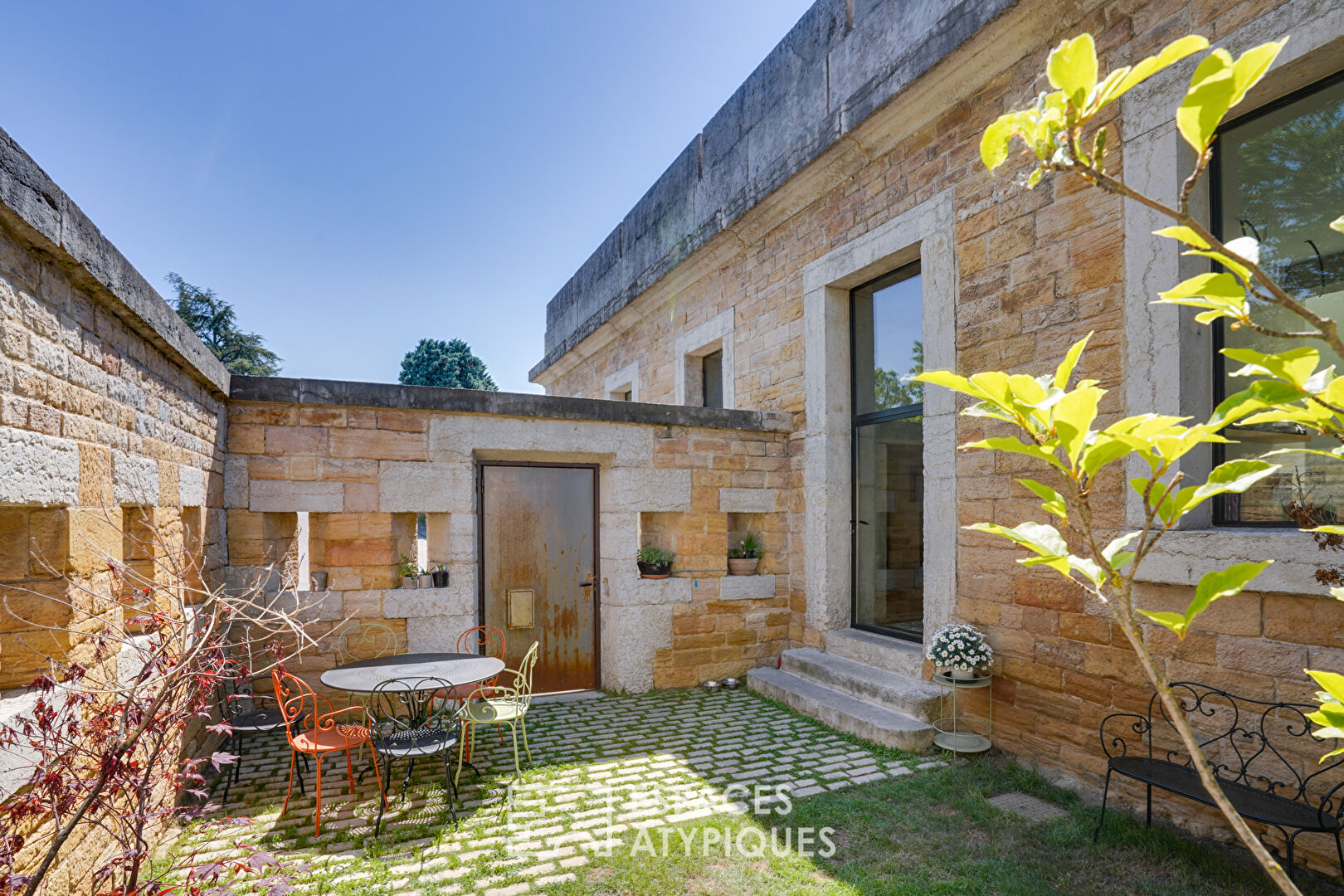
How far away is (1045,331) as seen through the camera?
152 inches

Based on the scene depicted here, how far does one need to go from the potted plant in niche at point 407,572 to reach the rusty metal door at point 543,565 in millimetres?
697

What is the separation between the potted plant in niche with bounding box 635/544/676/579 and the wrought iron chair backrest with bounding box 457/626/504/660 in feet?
3.73

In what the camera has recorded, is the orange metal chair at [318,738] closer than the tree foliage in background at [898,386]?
Yes

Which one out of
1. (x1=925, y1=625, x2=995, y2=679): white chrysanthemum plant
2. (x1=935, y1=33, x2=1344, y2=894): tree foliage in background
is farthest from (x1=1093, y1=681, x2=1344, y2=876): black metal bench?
(x1=935, y1=33, x2=1344, y2=894): tree foliage in background

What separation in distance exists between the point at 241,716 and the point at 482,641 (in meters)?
1.71

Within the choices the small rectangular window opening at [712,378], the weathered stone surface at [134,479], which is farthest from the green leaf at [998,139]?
the small rectangular window opening at [712,378]

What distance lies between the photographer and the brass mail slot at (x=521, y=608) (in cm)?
550

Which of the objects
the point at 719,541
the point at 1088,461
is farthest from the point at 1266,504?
the point at 719,541

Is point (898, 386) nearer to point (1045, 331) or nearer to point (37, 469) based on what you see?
point (1045, 331)

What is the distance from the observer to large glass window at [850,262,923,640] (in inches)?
199

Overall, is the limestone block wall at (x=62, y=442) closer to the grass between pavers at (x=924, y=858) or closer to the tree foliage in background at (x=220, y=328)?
the grass between pavers at (x=924, y=858)

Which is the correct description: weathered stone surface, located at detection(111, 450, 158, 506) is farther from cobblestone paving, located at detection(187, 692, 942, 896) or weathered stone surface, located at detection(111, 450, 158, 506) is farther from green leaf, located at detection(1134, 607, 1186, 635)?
green leaf, located at detection(1134, 607, 1186, 635)

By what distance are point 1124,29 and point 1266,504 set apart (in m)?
2.38

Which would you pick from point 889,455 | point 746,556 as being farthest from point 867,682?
point 889,455
